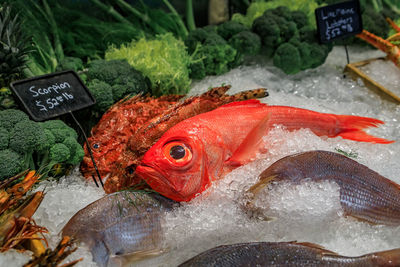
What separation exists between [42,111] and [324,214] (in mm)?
1394

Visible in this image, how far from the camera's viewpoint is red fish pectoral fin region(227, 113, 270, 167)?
4.91ft

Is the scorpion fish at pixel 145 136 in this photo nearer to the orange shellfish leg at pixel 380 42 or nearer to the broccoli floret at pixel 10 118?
the broccoli floret at pixel 10 118

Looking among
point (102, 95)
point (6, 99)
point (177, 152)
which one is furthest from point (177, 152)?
point (6, 99)

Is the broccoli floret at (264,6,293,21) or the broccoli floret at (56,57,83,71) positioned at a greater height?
the broccoli floret at (56,57,83,71)

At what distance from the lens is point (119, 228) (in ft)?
4.22

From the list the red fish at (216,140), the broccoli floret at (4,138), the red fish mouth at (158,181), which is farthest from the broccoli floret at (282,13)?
the broccoli floret at (4,138)

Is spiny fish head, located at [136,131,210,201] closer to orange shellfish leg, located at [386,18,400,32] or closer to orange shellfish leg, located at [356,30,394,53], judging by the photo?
orange shellfish leg, located at [356,30,394,53]

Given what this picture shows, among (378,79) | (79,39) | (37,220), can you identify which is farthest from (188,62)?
(37,220)

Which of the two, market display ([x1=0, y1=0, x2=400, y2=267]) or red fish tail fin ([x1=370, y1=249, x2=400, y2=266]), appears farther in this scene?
market display ([x1=0, y1=0, x2=400, y2=267])

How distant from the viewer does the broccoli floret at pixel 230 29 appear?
2.96 meters

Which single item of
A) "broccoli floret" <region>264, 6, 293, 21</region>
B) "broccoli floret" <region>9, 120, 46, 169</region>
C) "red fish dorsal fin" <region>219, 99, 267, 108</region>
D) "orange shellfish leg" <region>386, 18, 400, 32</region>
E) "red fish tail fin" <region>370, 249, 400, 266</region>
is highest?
"broccoli floret" <region>9, 120, 46, 169</region>

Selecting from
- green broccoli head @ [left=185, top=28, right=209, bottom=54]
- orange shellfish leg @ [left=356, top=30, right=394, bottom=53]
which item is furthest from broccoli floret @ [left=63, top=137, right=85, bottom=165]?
orange shellfish leg @ [left=356, top=30, right=394, bottom=53]

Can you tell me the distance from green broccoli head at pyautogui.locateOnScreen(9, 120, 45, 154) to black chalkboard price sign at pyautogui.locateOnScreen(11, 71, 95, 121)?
0.31 feet

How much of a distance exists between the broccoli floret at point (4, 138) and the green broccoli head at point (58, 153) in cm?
19
